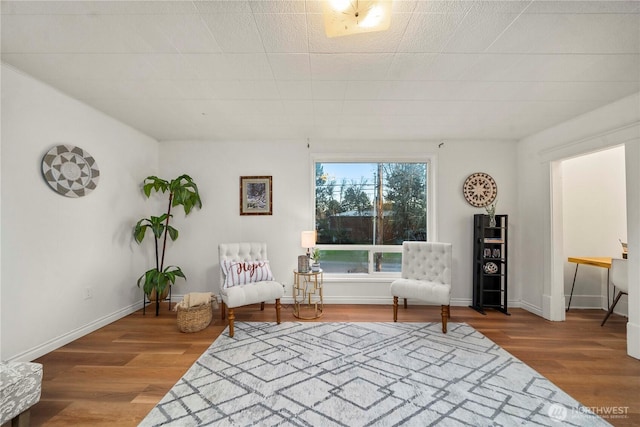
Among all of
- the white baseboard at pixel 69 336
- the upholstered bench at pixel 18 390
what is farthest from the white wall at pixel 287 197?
the upholstered bench at pixel 18 390

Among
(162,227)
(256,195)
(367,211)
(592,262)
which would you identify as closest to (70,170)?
(162,227)

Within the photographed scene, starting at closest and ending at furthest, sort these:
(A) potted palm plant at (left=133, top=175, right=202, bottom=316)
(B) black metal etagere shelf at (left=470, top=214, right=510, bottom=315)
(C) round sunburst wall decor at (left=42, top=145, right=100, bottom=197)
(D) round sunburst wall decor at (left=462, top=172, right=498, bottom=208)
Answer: (C) round sunburst wall decor at (left=42, top=145, right=100, bottom=197), (A) potted palm plant at (left=133, top=175, right=202, bottom=316), (B) black metal etagere shelf at (left=470, top=214, right=510, bottom=315), (D) round sunburst wall decor at (left=462, top=172, right=498, bottom=208)

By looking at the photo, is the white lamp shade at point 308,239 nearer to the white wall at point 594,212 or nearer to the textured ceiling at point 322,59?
the textured ceiling at point 322,59

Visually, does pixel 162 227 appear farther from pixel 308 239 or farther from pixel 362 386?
pixel 362 386

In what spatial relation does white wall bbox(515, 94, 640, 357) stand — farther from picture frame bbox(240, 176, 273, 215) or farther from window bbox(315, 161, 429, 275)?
picture frame bbox(240, 176, 273, 215)

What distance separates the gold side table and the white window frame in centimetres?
23

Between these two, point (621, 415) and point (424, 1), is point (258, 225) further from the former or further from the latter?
point (621, 415)

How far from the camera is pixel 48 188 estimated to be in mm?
2475

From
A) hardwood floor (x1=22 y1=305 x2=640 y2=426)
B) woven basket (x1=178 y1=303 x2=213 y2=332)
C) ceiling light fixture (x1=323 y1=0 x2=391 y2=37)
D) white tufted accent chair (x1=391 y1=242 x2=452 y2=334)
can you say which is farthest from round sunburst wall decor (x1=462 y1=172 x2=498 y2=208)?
woven basket (x1=178 y1=303 x2=213 y2=332)

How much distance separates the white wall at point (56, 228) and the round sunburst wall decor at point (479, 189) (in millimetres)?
4689

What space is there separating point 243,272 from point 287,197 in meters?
1.32

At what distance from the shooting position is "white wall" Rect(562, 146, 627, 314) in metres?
3.74

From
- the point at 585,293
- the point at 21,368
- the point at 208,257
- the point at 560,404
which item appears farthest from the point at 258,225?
the point at 585,293

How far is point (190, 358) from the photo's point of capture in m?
2.40
